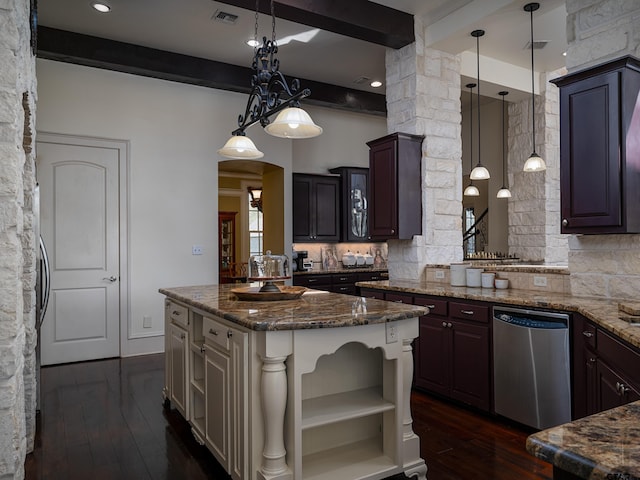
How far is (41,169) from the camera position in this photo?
4805 millimetres

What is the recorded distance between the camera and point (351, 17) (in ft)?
14.0

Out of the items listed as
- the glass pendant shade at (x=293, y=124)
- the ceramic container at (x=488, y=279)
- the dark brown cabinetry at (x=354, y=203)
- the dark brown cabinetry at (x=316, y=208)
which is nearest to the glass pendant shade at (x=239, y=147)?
the glass pendant shade at (x=293, y=124)

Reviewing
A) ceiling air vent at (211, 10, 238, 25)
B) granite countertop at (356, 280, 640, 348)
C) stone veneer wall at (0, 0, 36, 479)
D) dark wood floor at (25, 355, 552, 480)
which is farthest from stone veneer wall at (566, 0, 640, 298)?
stone veneer wall at (0, 0, 36, 479)

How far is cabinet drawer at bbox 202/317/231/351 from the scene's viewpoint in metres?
2.39

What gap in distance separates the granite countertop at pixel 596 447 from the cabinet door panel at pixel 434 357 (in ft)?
8.79

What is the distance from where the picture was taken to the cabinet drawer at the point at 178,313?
3102 millimetres

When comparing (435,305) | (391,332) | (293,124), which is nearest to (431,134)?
(435,305)

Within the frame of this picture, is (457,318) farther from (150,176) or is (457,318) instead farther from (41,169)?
(41,169)

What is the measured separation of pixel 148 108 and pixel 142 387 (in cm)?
312

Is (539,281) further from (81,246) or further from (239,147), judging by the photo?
(81,246)

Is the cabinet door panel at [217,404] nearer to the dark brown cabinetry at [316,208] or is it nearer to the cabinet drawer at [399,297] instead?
the cabinet drawer at [399,297]

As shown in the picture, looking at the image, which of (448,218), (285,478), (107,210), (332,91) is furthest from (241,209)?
(285,478)

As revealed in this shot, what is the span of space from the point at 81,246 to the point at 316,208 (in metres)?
3.20

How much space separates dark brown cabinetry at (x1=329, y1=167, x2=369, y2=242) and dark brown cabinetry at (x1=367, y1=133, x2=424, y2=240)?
7.74ft
